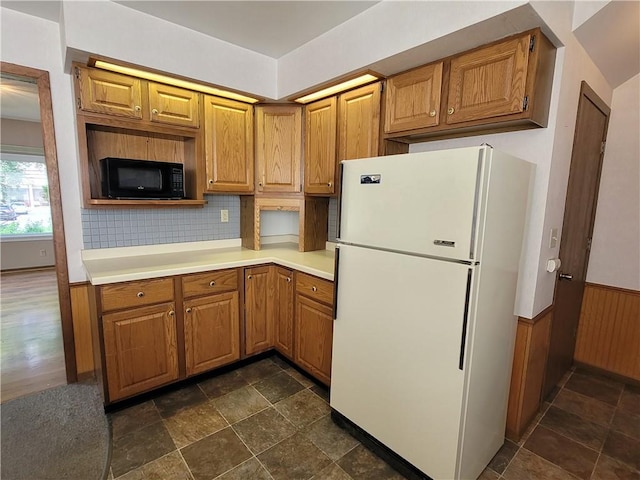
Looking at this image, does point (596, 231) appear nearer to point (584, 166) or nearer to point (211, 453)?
point (584, 166)

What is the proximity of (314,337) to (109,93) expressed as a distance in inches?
84.7

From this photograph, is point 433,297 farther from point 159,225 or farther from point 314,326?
point 159,225

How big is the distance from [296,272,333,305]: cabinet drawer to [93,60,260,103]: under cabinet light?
152 cm

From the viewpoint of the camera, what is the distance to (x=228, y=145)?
2641 millimetres

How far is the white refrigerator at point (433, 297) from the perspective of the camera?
4.44 ft

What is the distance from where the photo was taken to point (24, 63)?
2.06 m

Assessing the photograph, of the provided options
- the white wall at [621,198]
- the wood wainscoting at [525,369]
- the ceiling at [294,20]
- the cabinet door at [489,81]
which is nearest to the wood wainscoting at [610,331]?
the white wall at [621,198]

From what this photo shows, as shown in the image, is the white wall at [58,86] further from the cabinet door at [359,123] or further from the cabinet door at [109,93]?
the cabinet door at [359,123]

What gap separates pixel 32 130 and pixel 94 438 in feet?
18.9

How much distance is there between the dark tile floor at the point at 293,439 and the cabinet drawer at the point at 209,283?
0.72m

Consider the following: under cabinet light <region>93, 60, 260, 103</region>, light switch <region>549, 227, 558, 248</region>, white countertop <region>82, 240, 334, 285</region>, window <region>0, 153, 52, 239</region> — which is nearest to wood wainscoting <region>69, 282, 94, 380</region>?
white countertop <region>82, 240, 334, 285</region>

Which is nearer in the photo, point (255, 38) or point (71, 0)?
Answer: point (71, 0)

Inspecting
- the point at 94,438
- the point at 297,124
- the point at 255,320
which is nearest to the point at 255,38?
the point at 297,124

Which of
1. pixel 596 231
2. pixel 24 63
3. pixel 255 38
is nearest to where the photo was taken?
pixel 24 63
